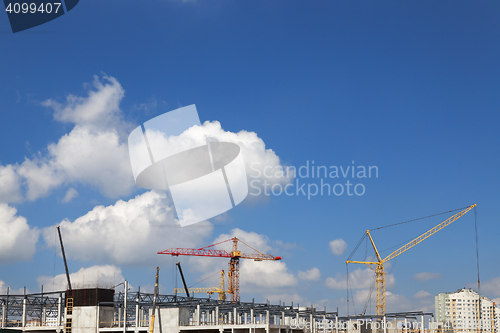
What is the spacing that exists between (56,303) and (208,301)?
71.3 ft

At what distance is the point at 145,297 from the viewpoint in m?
75.7

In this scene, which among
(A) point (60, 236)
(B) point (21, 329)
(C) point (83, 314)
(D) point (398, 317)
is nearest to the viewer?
(C) point (83, 314)

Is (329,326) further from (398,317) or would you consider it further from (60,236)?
(60,236)

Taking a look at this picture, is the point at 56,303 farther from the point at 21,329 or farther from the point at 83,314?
the point at 83,314

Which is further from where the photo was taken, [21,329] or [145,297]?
[145,297]

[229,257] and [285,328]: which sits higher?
[229,257]

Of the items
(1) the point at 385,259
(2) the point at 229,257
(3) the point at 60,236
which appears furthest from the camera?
(2) the point at 229,257

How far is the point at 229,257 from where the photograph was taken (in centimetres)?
14025

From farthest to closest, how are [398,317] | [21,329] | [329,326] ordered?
1. [329,326]
2. [398,317]
3. [21,329]

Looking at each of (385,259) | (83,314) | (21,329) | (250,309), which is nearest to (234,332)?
(250,309)

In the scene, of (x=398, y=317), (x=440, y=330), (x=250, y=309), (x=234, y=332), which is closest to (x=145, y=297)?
(x=250, y=309)

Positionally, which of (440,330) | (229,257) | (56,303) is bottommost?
(440,330)

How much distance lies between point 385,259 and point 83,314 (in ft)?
249

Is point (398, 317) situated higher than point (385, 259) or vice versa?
point (385, 259)
